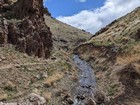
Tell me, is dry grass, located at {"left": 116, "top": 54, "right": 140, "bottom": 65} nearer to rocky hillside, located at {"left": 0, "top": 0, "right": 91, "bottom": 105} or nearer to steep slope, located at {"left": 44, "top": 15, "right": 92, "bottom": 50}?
rocky hillside, located at {"left": 0, "top": 0, "right": 91, "bottom": 105}

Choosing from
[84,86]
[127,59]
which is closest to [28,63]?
[84,86]

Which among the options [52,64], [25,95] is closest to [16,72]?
[25,95]

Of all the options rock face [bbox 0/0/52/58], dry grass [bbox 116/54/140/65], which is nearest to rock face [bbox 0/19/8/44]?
rock face [bbox 0/0/52/58]

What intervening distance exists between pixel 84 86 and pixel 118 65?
11417mm

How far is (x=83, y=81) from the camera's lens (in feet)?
217

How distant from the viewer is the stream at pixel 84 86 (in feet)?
171

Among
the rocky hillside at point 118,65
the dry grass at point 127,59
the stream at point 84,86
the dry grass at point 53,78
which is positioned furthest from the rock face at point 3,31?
the dry grass at point 127,59

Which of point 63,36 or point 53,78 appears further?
point 63,36

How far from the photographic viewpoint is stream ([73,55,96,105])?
171 feet

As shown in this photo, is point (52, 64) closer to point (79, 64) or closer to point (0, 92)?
point (0, 92)

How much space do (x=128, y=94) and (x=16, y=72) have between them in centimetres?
1626

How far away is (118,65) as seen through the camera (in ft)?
229

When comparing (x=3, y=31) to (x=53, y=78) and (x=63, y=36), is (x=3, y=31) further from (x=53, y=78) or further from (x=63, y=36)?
(x=63, y=36)

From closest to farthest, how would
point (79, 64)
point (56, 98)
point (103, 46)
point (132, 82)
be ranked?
point (56, 98)
point (132, 82)
point (79, 64)
point (103, 46)
